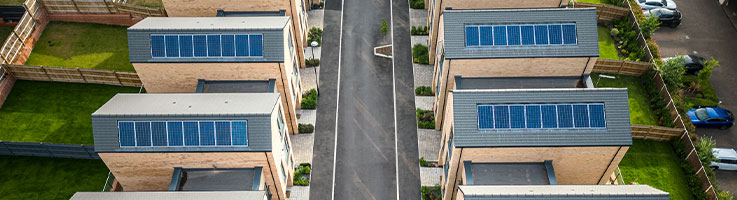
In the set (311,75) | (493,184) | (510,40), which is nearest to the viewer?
(493,184)

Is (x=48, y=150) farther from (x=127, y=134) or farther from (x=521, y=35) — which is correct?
(x=521, y=35)

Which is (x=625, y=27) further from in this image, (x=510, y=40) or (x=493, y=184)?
(x=493, y=184)

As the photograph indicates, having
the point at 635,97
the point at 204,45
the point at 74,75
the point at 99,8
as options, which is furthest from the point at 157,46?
the point at 635,97

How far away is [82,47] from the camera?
5359cm

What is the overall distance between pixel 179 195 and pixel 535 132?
23.8 meters

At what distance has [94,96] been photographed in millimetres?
48969

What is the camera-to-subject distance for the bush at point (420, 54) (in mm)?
53312

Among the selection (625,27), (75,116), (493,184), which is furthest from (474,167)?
(75,116)

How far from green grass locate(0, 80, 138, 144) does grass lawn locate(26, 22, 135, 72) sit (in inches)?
117

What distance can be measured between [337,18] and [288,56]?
1679 cm

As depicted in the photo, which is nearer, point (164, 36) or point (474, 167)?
point (474, 167)

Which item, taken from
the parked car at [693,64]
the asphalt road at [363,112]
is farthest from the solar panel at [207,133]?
the parked car at [693,64]

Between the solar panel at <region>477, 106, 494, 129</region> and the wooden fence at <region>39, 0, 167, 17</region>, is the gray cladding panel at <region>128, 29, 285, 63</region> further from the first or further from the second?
the solar panel at <region>477, 106, 494, 129</region>

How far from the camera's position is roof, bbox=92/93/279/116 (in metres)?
35.2
